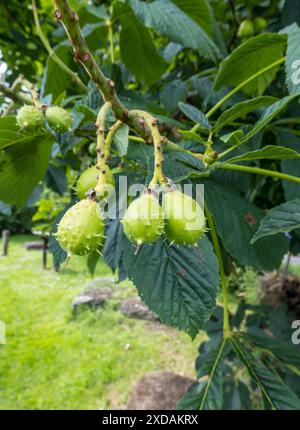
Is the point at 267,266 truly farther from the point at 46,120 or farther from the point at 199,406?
the point at 46,120

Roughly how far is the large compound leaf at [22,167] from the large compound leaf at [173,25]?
73cm

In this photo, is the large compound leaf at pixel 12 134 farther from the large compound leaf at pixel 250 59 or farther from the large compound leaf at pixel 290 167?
the large compound leaf at pixel 290 167

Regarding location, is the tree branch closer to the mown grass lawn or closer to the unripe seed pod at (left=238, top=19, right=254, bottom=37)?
the unripe seed pod at (left=238, top=19, right=254, bottom=37)

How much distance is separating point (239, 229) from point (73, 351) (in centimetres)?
544

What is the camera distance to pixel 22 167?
1727 millimetres

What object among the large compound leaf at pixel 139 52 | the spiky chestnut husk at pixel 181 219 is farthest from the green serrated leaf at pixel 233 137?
the large compound leaf at pixel 139 52

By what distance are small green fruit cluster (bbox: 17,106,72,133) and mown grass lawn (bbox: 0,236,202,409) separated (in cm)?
457

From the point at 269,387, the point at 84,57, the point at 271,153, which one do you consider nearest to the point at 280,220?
the point at 271,153

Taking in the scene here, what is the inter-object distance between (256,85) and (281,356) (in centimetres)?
132

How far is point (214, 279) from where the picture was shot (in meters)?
1.29

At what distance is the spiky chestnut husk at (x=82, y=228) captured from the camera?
0.84 metres

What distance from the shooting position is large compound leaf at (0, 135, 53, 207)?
1589mm
